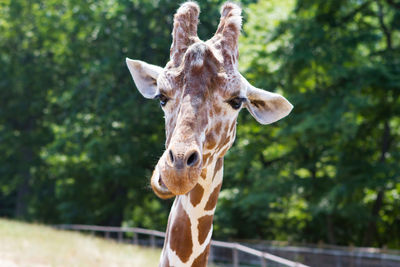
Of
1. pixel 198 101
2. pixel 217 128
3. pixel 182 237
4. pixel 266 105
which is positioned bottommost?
pixel 182 237

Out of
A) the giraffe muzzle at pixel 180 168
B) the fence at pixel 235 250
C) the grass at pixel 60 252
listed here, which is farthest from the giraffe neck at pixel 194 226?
the grass at pixel 60 252

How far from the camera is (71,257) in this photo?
44.0 ft

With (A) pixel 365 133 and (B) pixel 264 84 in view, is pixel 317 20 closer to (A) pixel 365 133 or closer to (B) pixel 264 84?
(B) pixel 264 84

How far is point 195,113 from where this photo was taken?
3.30 metres

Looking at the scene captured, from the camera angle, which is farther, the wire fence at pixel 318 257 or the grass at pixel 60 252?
the wire fence at pixel 318 257

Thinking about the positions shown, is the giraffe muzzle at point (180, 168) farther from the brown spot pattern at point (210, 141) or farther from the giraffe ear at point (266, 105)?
the giraffe ear at point (266, 105)

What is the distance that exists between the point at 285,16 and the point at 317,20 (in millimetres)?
1535

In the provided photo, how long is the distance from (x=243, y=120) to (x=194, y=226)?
1872cm

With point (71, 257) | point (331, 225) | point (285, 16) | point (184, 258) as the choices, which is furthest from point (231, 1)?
point (331, 225)

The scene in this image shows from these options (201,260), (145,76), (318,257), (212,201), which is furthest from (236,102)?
(318,257)

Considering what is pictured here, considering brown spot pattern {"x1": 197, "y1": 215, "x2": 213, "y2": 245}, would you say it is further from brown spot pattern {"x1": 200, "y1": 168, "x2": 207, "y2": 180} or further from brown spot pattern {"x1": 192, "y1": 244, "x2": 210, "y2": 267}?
brown spot pattern {"x1": 200, "y1": 168, "x2": 207, "y2": 180}

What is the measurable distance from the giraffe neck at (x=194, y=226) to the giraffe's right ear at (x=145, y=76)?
0.71 m

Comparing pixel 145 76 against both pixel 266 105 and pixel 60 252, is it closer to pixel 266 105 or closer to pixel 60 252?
pixel 266 105

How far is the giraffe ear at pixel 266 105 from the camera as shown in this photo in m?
3.77
